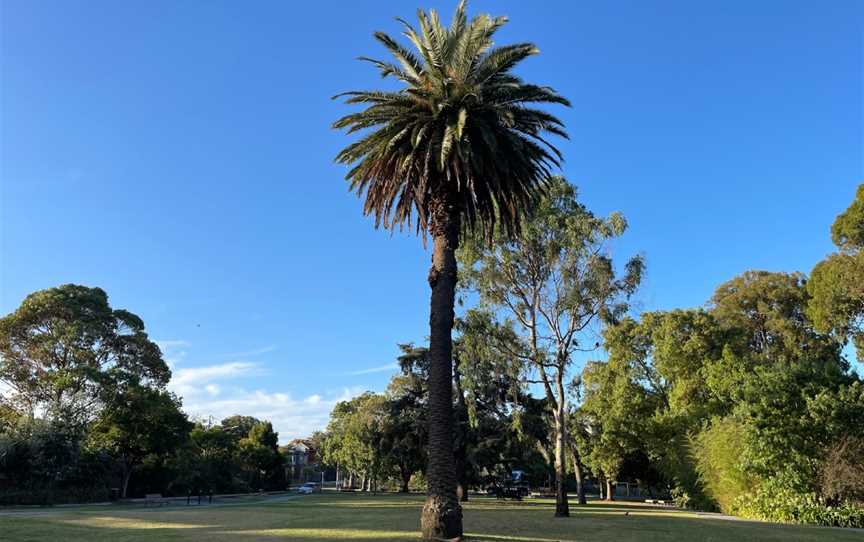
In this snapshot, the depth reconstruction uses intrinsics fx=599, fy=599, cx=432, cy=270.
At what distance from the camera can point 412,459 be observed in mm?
56312

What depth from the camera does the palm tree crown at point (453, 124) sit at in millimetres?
19141

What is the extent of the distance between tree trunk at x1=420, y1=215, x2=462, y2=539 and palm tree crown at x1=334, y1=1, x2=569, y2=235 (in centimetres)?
78

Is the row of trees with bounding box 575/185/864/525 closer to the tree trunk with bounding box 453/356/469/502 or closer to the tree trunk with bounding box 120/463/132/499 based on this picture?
the tree trunk with bounding box 453/356/469/502

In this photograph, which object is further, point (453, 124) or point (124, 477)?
point (124, 477)

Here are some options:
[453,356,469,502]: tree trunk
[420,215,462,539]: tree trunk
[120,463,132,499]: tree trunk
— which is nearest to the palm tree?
[420,215,462,539]: tree trunk

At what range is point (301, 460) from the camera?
141375 mm

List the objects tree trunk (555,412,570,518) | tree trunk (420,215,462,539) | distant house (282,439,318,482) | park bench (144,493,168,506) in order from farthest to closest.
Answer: distant house (282,439,318,482) → park bench (144,493,168,506) → tree trunk (555,412,570,518) → tree trunk (420,215,462,539)

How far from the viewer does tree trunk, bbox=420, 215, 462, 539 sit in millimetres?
17188

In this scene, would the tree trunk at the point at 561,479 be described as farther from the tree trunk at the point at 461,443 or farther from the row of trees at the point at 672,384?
the tree trunk at the point at 461,443

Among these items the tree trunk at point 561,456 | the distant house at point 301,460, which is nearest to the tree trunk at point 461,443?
the tree trunk at point 561,456

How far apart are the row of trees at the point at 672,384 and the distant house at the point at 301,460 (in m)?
80.4

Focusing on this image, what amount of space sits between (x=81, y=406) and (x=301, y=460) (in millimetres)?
103167

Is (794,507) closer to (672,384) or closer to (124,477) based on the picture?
(672,384)

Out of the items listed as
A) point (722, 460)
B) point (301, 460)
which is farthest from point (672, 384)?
point (301, 460)
